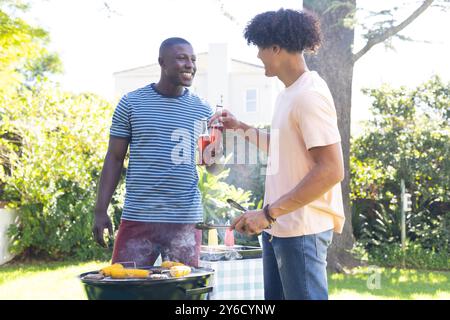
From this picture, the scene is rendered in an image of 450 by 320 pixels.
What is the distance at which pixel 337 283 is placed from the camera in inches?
212

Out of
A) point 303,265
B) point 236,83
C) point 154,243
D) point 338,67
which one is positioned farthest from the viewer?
point 236,83

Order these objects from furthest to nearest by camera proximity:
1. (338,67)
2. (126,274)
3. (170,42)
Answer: (338,67) → (170,42) → (126,274)

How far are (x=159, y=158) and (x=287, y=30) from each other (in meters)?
0.97

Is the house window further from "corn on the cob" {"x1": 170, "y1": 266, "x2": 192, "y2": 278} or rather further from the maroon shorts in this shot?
"corn on the cob" {"x1": 170, "y1": 266, "x2": 192, "y2": 278}

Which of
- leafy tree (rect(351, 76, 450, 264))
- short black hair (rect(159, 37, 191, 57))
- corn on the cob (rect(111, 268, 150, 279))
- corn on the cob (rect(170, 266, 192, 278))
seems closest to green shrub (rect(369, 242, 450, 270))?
leafy tree (rect(351, 76, 450, 264))

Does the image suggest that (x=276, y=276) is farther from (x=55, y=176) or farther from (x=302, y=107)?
(x=55, y=176)

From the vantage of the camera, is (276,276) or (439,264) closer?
(276,276)

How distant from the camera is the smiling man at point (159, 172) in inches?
98.9

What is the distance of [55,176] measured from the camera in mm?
6289

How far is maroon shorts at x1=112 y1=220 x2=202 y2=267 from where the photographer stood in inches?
98.0

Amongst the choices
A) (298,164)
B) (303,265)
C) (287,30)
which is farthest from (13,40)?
(303,265)

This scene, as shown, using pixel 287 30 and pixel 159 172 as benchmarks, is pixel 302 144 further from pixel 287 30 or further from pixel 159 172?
pixel 159 172

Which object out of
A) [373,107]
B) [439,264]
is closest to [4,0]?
[373,107]
